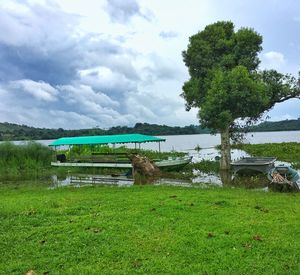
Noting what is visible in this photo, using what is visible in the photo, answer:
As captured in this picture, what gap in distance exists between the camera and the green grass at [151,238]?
5266 mm

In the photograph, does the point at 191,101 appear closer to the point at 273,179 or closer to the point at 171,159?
the point at 171,159

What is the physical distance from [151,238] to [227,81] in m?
16.5

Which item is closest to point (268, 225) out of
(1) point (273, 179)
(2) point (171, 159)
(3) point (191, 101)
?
(1) point (273, 179)

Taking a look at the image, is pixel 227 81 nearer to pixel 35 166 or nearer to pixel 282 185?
pixel 282 185

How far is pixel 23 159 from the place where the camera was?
977 inches

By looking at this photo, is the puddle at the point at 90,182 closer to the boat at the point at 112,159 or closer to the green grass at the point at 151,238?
the boat at the point at 112,159

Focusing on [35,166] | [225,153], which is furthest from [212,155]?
[35,166]

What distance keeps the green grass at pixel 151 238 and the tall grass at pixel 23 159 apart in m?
13.6

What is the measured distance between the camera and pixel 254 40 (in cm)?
2367

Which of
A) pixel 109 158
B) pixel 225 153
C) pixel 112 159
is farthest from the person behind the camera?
pixel 109 158

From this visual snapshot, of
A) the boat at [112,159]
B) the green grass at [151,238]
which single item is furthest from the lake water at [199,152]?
the green grass at [151,238]

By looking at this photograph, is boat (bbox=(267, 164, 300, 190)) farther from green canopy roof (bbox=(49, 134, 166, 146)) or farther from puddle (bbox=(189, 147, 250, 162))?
puddle (bbox=(189, 147, 250, 162))

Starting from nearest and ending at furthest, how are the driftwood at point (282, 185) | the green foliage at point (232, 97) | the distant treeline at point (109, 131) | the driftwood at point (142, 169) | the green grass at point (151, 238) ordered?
the green grass at point (151, 238)
the driftwood at point (282, 185)
the green foliage at point (232, 97)
the driftwood at point (142, 169)
the distant treeline at point (109, 131)

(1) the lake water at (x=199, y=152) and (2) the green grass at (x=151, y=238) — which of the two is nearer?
(2) the green grass at (x=151, y=238)
